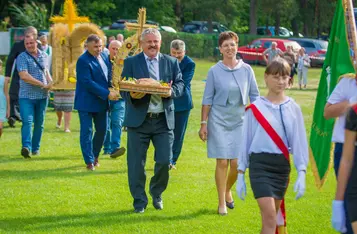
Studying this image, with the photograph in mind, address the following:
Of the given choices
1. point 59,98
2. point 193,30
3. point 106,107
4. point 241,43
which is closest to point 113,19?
point 193,30

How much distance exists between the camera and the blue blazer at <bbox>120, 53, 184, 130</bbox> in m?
9.54

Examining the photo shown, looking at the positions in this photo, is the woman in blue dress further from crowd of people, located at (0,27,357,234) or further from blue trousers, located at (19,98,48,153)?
blue trousers, located at (19,98,48,153)

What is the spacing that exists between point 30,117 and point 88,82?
190 centimetres

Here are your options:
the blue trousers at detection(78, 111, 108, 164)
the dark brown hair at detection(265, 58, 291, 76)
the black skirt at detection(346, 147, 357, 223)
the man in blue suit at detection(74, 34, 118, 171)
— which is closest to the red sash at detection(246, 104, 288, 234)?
the dark brown hair at detection(265, 58, 291, 76)

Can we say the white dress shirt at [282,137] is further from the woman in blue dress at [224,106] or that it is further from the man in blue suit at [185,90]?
the man in blue suit at [185,90]

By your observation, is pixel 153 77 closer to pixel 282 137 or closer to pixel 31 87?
pixel 282 137

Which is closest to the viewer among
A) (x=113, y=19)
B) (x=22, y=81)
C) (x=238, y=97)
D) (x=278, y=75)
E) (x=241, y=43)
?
(x=278, y=75)

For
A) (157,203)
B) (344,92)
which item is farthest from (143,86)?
(344,92)

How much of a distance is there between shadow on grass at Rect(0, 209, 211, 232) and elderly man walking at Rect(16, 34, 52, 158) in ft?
14.4

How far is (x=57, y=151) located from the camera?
1484 centimetres

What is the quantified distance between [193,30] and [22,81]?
48875mm

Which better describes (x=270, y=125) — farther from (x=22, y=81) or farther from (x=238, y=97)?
(x=22, y=81)

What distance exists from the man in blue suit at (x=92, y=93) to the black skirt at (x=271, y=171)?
5.16 m

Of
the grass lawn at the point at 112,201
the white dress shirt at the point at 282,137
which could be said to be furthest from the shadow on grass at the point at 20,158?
the white dress shirt at the point at 282,137
